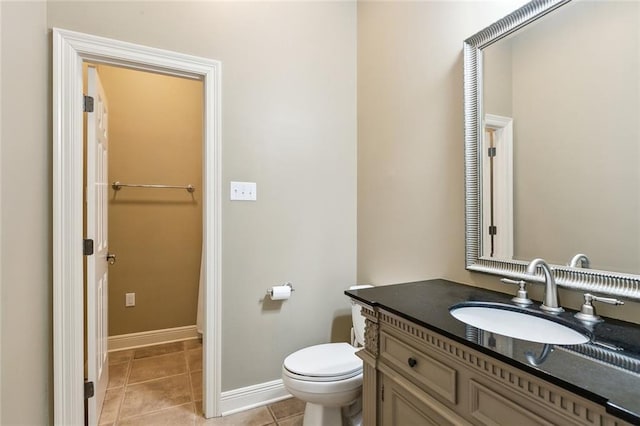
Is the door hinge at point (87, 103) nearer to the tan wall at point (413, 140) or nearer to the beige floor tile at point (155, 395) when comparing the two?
the tan wall at point (413, 140)

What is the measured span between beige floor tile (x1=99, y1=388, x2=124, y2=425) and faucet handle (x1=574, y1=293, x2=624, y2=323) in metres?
2.25

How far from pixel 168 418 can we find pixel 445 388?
1.64m

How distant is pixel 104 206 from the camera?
1.92m

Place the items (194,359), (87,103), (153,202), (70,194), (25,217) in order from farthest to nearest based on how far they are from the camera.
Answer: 1. (153,202)
2. (194,359)
3. (87,103)
4. (70,194)
5. (25,217)

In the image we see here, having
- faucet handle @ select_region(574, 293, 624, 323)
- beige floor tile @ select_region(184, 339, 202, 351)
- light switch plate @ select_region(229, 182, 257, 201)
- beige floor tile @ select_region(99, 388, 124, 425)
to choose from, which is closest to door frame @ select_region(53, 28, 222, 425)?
beige floor tile @ select_region(99, 388, 124, 425)

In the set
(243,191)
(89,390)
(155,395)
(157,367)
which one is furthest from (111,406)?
(243,191)

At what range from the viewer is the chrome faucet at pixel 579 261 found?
1.00 m

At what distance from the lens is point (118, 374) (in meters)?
2.23

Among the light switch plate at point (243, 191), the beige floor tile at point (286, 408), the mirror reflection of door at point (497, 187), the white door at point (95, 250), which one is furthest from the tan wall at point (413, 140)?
the white door at point (95, 250)

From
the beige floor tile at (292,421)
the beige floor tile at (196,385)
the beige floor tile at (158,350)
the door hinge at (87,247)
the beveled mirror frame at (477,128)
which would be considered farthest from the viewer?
the beige floor tile at (158,350)

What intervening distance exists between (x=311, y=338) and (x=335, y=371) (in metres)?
0.62

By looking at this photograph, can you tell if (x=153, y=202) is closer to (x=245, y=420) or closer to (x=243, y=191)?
(x=243, y=191)

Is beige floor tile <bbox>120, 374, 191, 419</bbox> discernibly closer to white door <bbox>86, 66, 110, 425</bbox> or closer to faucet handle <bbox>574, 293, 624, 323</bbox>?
white door <bbox>86, 66, 110, 425</bbox>

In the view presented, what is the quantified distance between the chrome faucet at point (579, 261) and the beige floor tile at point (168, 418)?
194cm
